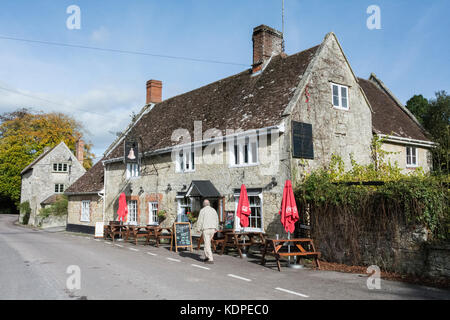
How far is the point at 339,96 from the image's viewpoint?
55.0 ft

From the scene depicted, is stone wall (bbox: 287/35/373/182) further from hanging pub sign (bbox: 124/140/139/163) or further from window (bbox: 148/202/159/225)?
hanging pub sign (bbox: 124/140/139/163)

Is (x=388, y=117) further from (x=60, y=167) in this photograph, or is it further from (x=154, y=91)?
(x=60, y=167)

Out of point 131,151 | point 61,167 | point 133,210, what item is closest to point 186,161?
point 131,151

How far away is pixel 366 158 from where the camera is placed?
17.5m

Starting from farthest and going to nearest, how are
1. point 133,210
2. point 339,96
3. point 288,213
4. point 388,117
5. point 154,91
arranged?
1. point 154,91
2. point 133,210
3. point 388,117
4. point 339,96
5. point 288,213

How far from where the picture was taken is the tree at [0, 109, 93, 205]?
4972cm

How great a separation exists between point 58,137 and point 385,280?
4942 cm

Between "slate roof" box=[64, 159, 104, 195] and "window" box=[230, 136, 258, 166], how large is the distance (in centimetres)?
1300

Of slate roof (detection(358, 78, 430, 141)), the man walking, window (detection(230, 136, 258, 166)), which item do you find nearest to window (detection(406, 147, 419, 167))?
slate roof (detection(358, 78, 430, 141))

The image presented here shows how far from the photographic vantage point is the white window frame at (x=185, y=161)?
59.8 ft

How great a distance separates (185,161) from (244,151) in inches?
162

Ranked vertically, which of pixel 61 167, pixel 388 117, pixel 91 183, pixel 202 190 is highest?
pixel 388 117
